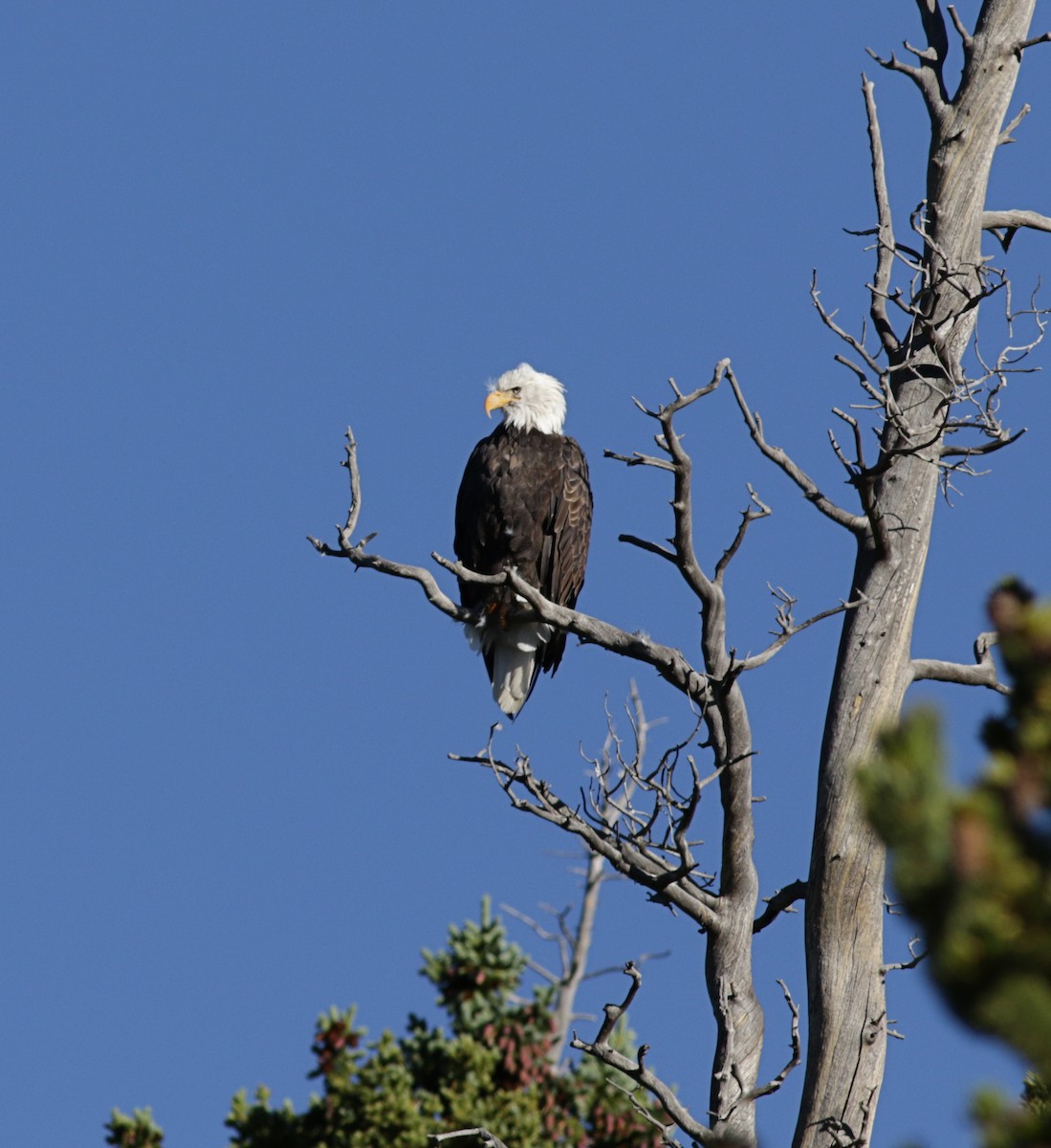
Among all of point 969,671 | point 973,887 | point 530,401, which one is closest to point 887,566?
point 969,671

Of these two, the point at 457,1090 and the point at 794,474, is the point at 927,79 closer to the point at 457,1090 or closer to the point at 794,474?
the point at 794,474

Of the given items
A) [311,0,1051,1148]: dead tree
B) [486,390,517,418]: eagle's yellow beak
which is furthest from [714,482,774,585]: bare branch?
[486,390,517,418]: eagle's yellow beak

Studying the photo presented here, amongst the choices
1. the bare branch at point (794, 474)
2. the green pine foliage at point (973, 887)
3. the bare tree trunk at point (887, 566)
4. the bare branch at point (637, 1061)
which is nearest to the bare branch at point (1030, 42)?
the bare tree trunk at point (887, 566)

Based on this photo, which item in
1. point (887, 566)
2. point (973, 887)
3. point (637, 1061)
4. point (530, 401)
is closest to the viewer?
point (973, 887)

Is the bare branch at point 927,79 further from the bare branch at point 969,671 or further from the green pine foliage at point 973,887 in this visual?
the green pine foliage at point 973,887

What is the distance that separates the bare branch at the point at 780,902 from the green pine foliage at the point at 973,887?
4.08 metres

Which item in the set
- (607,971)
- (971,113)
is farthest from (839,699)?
(607,971)

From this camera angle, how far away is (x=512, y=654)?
7.84 m

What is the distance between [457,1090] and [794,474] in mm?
4778

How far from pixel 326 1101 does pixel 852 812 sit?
4.58 meters

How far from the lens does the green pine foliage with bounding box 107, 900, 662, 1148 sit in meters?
8.55

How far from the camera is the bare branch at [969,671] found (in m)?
5.71

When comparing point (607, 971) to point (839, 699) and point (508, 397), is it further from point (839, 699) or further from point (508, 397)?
point (839, 699)

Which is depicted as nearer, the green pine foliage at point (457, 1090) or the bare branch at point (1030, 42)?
the bare branch at point (1030, 42)
